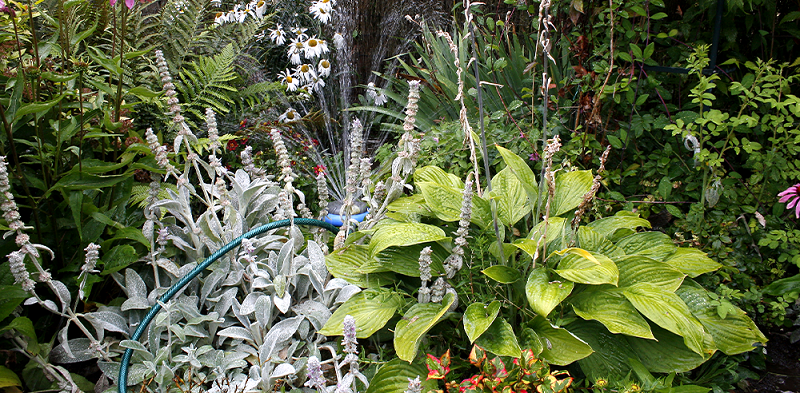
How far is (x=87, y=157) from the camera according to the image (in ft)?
5.79

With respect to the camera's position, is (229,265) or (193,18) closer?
(229,265)

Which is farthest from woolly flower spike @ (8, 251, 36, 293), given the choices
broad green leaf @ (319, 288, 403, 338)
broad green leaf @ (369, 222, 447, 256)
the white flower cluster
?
the white flower cluster

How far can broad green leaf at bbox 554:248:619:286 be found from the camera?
143 centimetres

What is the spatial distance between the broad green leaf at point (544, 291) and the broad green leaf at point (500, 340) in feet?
0.39

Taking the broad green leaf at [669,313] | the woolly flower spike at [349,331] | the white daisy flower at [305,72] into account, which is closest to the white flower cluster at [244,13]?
the white daisy flower at [305,72]

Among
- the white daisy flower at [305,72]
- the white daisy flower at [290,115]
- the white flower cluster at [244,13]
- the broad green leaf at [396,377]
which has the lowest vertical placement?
the broad green leaf at [396,377]

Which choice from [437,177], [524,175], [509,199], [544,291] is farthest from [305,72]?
[544,291]

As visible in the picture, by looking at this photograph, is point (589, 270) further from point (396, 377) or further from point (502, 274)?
point (396, 377)

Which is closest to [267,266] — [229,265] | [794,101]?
Result: [229,265]

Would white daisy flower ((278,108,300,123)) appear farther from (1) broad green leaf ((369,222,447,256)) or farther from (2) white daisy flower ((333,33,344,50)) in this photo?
(1) broad green leaf ((369,222,447,256))

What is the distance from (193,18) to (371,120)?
1.54m

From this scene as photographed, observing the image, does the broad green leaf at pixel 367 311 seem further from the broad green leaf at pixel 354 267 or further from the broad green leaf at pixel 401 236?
the broad green leaf at pixel 401 236

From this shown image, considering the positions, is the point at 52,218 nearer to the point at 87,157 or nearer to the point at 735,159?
the point at 87,157

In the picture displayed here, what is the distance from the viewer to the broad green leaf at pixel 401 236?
1.55 m
